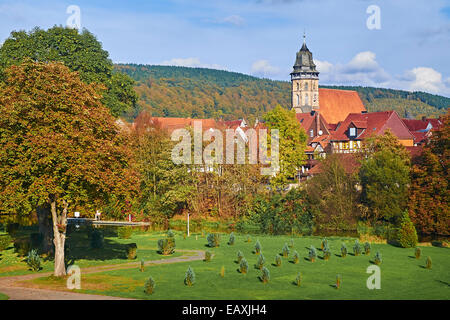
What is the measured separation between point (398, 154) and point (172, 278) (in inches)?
1668

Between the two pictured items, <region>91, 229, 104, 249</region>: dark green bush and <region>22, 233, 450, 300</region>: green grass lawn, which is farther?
<region>91, 229, 104, 249</region>: dark green bush

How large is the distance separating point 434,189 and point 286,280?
32.7 meters

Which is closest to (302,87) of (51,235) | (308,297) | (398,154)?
(398,154)

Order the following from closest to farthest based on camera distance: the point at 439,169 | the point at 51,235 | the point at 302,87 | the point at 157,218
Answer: the point at 51,235 < the point at 439,169 < the point at 157,218 < the point at 302,87

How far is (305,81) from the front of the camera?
15512 centimetres

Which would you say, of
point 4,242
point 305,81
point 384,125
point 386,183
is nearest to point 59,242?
point 4,242

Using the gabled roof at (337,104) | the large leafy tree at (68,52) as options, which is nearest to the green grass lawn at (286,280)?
the large leafy tree at (68,52)

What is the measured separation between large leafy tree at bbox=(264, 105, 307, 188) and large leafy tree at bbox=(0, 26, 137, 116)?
3177 cm

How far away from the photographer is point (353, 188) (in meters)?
67.1

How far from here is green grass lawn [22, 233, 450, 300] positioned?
92.0 ft

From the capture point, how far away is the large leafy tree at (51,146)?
30547 millimetres

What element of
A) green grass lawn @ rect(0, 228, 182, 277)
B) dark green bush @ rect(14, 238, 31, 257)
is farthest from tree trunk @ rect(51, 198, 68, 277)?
dark green bush @ rect(14, 238, 31, 257)

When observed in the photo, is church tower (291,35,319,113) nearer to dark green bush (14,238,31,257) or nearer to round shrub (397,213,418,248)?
round shrub (397,213,418,248)
